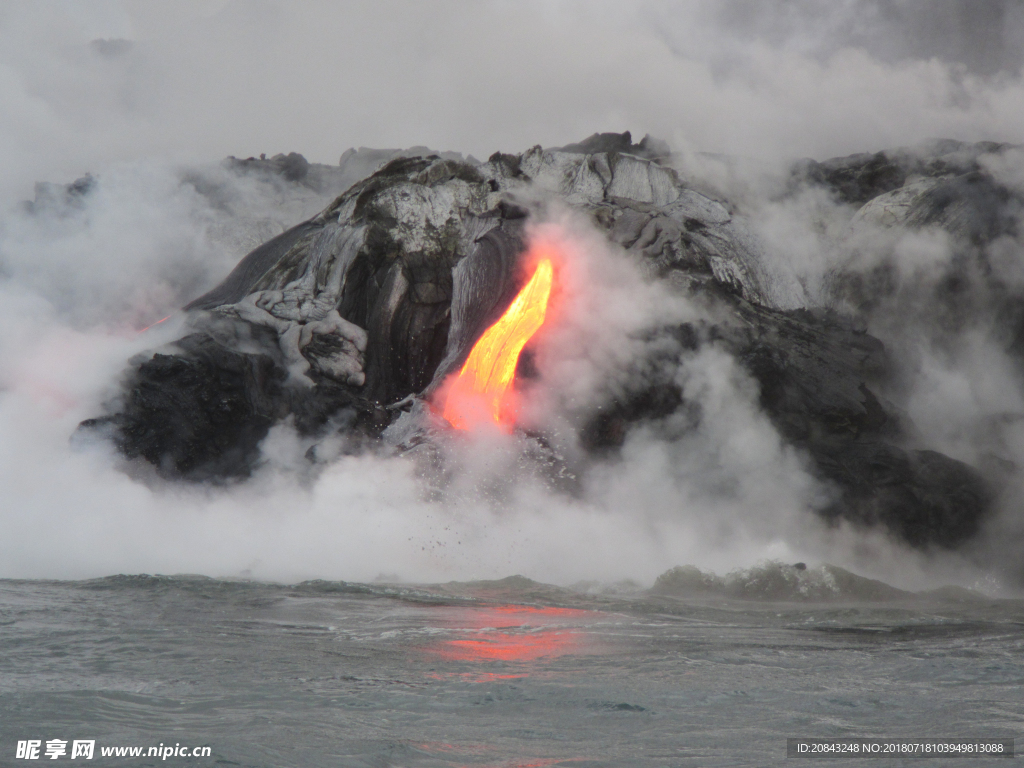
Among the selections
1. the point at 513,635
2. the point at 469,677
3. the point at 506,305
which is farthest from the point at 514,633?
the point at 506,305

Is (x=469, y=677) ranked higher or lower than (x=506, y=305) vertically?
lower

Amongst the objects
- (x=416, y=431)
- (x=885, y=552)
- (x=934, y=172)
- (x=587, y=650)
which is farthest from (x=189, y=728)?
(x=934, y=172)

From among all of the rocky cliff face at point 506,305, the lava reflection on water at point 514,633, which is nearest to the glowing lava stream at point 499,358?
the rocky cliff face at point 506,305

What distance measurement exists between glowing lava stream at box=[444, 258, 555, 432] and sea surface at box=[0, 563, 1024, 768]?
7.90 metres

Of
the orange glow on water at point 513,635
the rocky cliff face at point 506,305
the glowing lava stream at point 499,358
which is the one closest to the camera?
the orange glow on water at point 513,635

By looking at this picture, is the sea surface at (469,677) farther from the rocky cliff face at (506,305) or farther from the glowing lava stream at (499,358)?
the glowing lava stream at (499,358)

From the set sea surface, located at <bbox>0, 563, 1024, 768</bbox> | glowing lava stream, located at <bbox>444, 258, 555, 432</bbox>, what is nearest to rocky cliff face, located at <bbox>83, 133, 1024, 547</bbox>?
glowing lava stream, located at <bbox>444, 258, 555, 432</bbox>

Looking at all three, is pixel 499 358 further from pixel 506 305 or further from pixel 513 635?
pixel 513 635

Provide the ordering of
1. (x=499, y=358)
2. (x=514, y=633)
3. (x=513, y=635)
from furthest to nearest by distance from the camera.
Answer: (x=499, y=358) < (x=514, y=633) < (x=513, y=635)

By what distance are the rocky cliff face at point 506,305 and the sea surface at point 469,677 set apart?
7382mm

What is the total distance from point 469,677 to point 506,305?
14.4 metres

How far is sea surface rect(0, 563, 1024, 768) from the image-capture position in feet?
17.5

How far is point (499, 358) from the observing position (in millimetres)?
20812

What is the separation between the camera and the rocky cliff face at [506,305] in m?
19.6
